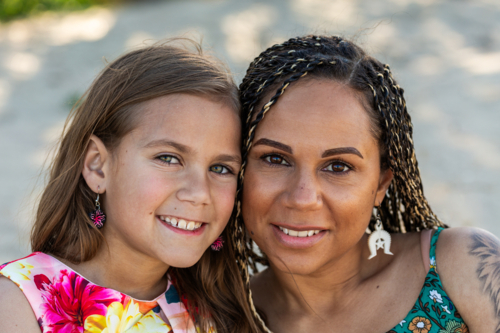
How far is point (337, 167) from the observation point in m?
2.60

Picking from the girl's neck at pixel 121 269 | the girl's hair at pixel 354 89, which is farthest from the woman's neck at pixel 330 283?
the girl's neck at pixel 121 269

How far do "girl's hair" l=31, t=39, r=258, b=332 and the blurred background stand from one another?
2929mm

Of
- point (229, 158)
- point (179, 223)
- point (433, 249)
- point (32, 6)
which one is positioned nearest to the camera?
point (179, 223)

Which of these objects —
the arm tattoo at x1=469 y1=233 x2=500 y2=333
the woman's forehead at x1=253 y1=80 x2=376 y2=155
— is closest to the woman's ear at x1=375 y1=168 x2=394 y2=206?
the woman's forehead at x1=253 y1=80 x2=376 y2=155

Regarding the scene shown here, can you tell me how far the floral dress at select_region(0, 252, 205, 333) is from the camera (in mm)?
2326

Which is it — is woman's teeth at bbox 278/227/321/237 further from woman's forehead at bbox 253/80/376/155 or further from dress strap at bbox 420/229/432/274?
dress strap at bbox 420/229/432/274

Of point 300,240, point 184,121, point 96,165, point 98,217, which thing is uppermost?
point 184,121

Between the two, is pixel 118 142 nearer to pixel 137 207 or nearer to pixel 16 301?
pixel 137 207

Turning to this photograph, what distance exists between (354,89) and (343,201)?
56cm

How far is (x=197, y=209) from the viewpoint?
2.48 meters

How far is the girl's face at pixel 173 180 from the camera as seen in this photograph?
245 centimetres

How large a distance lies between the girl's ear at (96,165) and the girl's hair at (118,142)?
0.11ft

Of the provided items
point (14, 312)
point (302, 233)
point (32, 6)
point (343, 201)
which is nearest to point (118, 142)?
point (14, 312)

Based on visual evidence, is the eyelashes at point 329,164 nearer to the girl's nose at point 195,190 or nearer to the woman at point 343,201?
the woman at point 343,201
